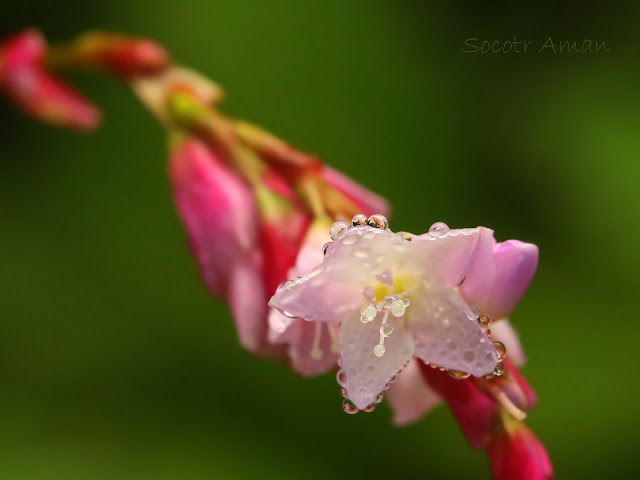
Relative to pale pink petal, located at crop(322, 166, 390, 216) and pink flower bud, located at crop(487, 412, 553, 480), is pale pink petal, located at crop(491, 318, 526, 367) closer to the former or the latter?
pink flower bud, located at crop(487, 412, 553, 480)

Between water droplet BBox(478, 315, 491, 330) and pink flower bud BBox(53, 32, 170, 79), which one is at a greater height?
pink flower bud BBox(53, 32, 170, 79)

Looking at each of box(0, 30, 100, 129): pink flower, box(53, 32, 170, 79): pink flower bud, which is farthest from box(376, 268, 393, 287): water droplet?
box(0, 30, 100, 129): pink flower

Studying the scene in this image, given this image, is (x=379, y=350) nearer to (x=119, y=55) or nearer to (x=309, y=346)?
(x=309, y=346)

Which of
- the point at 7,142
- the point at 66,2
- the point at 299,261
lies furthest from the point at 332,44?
the point at 299,261

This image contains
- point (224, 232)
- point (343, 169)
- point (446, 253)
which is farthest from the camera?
point (343, 169)

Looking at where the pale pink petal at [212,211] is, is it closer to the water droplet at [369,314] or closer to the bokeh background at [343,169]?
the water droplet at [369,314]

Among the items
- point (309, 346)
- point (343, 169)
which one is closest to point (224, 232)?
point (309, 346)
